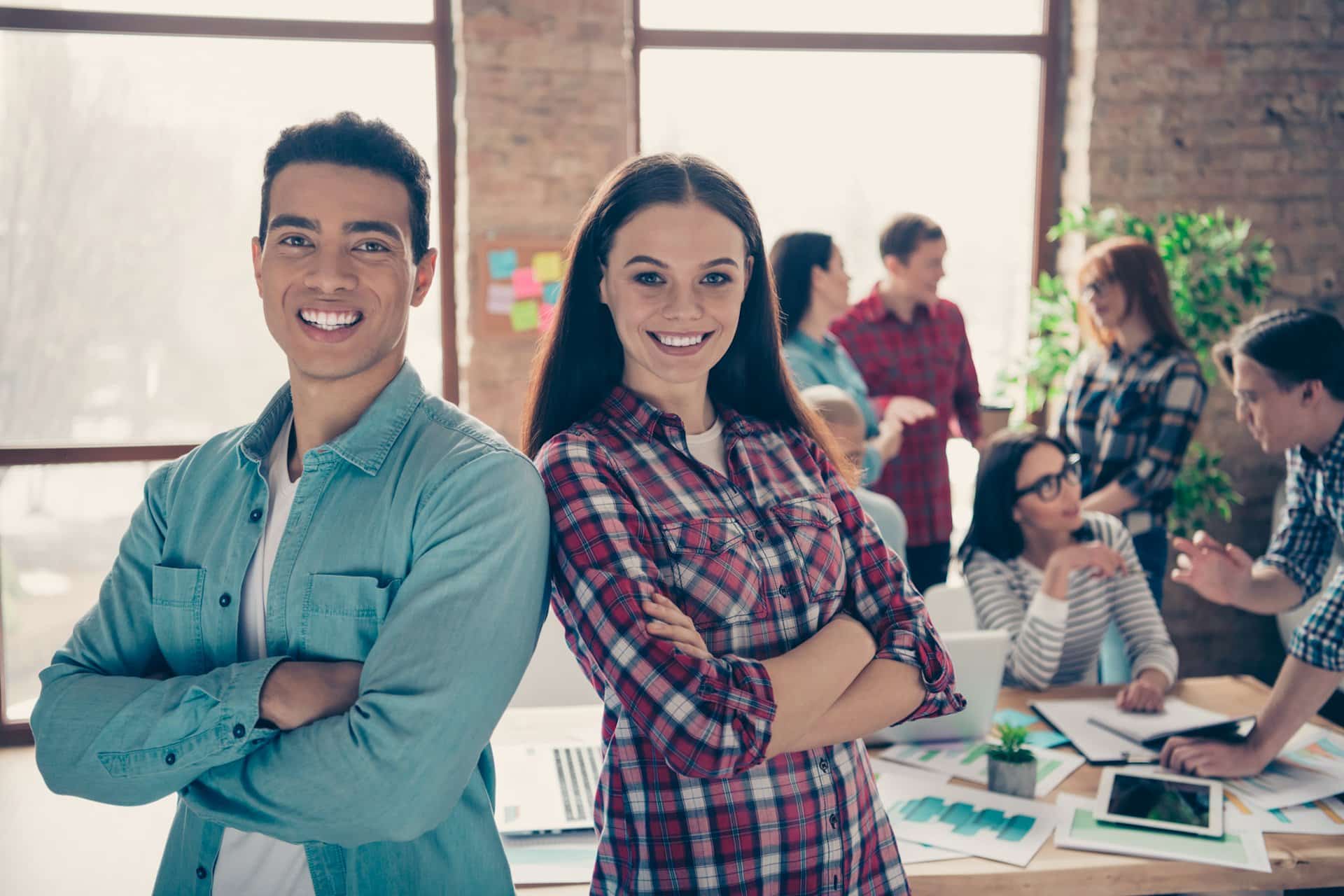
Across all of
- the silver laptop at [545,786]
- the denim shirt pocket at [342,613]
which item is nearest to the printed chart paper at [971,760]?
the silver laptop at [545,786]

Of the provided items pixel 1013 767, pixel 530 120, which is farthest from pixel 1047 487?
pixel 530 120

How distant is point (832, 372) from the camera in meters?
3.39

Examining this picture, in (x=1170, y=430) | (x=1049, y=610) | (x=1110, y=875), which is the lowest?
(x=1110, y=875)

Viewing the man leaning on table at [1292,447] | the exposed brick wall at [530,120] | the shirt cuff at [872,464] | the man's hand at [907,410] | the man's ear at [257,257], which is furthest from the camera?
the exposed brick wall at [530,120]

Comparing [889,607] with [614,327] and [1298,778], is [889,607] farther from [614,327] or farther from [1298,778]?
[1298,778]

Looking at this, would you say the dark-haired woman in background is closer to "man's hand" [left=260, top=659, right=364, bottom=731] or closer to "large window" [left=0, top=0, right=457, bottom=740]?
"large window" [left=0, top=0, right=457, bottom=740]

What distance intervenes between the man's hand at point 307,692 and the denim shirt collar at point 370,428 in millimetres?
229

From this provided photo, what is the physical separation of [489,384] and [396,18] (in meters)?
1.44

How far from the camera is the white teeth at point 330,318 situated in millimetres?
1272

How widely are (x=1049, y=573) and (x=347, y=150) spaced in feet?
6.07

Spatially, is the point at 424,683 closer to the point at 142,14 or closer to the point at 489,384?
the point at 489,384

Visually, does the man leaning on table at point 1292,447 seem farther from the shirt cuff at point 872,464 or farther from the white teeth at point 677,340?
the white teeth at point 677,340

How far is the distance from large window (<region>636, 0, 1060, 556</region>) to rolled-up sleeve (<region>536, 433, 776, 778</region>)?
3.29 metres

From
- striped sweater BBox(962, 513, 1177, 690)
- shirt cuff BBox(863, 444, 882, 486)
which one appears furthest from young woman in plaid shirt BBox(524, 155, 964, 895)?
shirt cuff BBox(863, 444, 882, 486)
